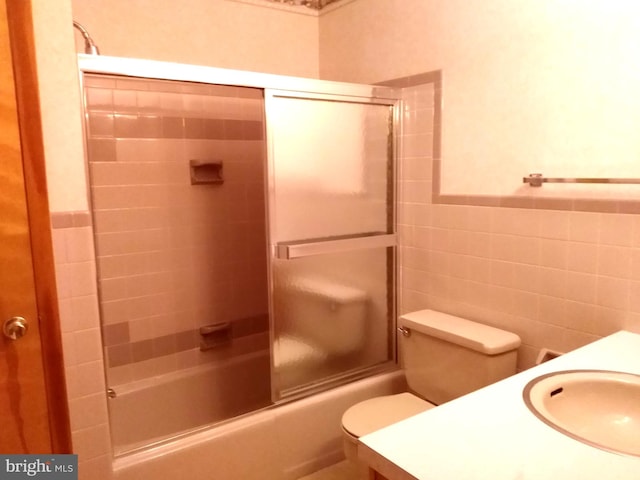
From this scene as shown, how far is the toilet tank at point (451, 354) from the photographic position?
6.02 feet

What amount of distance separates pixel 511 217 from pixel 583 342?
1.68 ft

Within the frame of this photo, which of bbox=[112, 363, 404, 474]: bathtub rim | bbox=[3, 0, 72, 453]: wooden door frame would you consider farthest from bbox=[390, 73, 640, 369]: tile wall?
bbox=[3, 0, 72, 453]: wooden door frame

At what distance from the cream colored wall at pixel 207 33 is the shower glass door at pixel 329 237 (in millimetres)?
725

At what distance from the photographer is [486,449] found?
945 millimetres

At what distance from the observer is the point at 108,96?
228cm

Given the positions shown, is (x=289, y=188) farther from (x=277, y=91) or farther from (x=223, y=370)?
(x=223, y=370)

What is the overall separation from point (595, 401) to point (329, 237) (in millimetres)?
1208

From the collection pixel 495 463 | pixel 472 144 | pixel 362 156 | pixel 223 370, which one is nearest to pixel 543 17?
pixel 472 144

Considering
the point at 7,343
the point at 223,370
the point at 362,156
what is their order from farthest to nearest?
1. the point at 223,370
2. the point at 362,156
3. the point at 7,343

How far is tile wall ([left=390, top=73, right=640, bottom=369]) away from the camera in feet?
5.35

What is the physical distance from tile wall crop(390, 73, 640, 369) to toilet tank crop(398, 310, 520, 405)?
0.32ft

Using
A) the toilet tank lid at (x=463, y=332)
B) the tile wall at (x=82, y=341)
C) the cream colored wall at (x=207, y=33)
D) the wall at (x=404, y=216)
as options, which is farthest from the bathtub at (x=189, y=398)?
the cream colored wall at (x=207, y=33)

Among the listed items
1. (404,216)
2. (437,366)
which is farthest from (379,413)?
(404,216)

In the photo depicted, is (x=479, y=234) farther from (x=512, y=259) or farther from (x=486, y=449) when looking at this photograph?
(x=486, y=449)
